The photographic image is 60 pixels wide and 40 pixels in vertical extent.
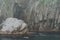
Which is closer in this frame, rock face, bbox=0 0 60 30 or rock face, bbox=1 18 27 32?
rock face, bbox=1 18 27 32

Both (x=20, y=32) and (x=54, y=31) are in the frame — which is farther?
(x=54, y=31)

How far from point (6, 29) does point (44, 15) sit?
9.26 ft

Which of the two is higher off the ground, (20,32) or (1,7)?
(1,7)

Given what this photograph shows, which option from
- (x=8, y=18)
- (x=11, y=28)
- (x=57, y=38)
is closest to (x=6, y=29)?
(x=11, y=28)

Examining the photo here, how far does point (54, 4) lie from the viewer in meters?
13.9

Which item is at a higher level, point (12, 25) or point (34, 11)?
point (34, 11)

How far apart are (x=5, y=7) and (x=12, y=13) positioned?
55 centimetres

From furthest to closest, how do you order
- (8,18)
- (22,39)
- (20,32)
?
(8,18) → (20,32) → (22,39)

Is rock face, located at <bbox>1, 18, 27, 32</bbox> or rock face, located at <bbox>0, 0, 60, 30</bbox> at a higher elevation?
rock face, located at <bbox>0, 0, 60, 30</bbox>

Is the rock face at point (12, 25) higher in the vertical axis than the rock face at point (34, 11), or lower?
lower

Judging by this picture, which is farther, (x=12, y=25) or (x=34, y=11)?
(x=34, y=11)

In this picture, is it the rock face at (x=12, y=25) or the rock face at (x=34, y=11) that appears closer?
the rock face at (x=12, y=25)

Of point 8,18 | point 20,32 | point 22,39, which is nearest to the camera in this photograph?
point 22,39

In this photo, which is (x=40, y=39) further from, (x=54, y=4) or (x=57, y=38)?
(x=54, y=4)
